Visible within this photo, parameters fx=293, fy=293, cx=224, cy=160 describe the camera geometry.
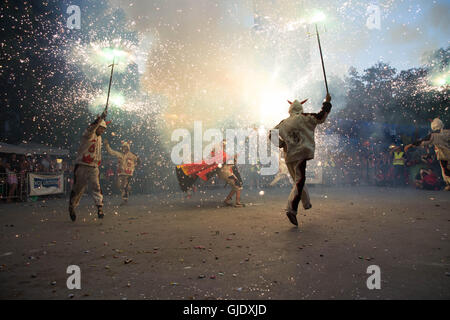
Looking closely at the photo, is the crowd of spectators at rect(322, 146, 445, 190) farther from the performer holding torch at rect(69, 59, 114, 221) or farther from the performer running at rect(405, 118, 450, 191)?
the performer holding torch at rect(69, 59, 114, 221)

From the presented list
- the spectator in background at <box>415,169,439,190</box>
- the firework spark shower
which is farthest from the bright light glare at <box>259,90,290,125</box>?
the spectator in background at <box>415,169,439,190</box>

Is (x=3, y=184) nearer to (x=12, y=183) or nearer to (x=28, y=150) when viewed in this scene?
(x=12, y=183)

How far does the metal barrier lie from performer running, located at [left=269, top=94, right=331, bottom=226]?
11730 mm

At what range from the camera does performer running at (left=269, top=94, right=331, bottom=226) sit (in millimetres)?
5785

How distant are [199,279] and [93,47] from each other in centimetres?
2311

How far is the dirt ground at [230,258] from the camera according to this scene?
2656 mm

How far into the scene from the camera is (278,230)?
212 inches

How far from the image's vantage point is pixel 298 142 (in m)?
6.11

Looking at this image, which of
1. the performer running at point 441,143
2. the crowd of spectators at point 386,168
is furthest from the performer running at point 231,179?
the crowd of spectators at point 386,168

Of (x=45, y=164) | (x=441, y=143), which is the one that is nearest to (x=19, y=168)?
(x=45, y=164)

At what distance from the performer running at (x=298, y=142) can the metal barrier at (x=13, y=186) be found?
38.5 ft

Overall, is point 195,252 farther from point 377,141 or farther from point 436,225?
point 377,141

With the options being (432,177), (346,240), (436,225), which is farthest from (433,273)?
(432,177)

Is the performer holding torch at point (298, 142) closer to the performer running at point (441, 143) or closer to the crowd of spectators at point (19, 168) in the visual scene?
the performer running at point (441, 143)
